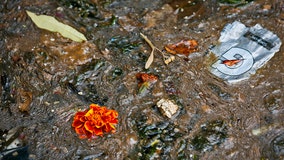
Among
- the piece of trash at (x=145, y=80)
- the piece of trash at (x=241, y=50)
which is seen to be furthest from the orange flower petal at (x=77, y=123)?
the piece of trash at (x=241, y=50)

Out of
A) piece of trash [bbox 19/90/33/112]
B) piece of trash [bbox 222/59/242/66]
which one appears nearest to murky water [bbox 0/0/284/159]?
piece of trash [bbox 19/90/33/112]

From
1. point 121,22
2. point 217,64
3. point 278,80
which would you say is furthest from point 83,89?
point 278,80

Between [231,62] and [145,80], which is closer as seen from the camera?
[145,80]

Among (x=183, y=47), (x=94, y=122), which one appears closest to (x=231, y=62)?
(x=183, y=47)

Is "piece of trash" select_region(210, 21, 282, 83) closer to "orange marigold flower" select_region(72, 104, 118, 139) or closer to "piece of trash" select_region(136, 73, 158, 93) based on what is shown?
"piece of trash" select_region(136, 73, 158, 93)

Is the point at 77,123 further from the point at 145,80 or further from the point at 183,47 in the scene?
the point at 183,47

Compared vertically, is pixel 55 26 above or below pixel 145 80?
above
